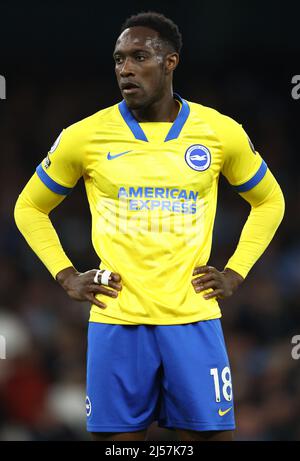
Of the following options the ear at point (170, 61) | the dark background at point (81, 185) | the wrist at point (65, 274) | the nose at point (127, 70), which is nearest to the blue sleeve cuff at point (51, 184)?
the wrist at point (65, 274)

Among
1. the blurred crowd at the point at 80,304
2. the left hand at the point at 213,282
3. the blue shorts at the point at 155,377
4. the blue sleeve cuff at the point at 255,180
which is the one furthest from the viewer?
the blurred crowd at the point at 80,304

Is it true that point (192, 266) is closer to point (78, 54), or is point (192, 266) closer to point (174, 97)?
point (174, 97)

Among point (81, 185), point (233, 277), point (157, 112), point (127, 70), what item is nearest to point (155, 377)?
point (233, 277)

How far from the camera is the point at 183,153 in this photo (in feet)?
14.5

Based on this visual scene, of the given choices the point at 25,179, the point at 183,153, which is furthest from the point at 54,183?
the point at 25,179

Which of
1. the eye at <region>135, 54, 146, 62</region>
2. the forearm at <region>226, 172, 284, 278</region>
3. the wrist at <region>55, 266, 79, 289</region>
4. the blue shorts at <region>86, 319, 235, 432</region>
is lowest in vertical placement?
→ the blue shorts at <region>86, 319, 235, 432</region>

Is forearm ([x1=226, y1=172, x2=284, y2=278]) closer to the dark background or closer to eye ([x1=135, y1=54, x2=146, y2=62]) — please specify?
eye ([x1=135, y1=54, x2=146, y2=62])

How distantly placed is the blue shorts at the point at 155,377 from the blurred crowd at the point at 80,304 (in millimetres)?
2970

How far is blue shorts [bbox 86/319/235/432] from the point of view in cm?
429

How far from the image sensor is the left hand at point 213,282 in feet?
14.4

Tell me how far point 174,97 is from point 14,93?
5.81m

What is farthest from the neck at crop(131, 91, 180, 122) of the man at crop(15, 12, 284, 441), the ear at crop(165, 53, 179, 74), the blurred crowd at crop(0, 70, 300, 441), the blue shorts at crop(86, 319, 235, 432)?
the blurred crowd at crop(0, 70, 300, 441)

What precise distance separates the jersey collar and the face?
6cm

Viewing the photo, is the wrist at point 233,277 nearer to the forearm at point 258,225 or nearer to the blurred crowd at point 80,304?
the forearm at point 258,225
